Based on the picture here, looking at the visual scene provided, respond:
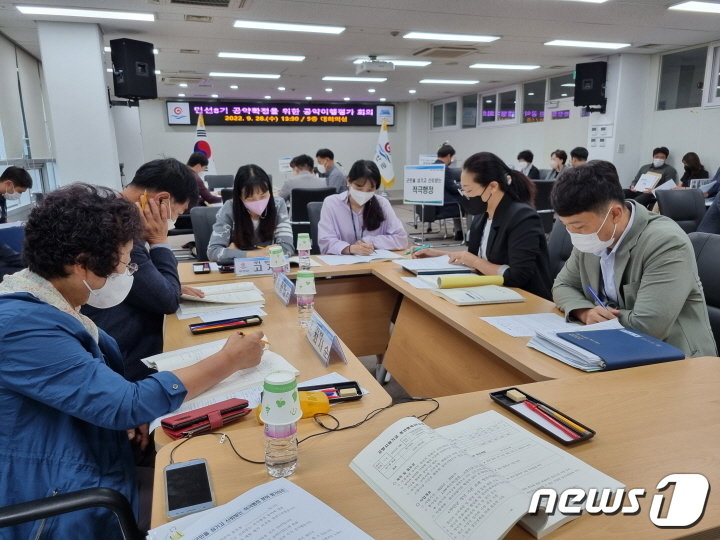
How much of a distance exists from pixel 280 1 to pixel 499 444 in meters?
4.81

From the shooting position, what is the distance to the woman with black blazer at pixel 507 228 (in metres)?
2.26

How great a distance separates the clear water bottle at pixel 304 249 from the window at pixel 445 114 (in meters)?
11.3

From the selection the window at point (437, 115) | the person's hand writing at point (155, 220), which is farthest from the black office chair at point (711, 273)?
the window at point (437, 115)

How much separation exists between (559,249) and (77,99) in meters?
5.32

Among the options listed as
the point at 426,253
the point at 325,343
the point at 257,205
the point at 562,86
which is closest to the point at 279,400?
the point at 325,343

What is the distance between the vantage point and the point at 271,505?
31.8 inches

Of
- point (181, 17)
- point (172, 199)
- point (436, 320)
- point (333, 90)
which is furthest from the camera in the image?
point (333, 90)

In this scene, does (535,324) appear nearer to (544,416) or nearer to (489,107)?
(544,416)

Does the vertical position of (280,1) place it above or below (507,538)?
above

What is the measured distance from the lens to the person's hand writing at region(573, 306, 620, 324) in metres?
1.62

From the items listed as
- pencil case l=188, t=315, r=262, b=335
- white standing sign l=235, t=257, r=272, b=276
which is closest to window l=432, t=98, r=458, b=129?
white standing sign l=235, t=257, r=272, b=276

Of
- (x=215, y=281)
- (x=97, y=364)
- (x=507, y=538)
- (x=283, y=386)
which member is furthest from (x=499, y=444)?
(x=215, y=281)

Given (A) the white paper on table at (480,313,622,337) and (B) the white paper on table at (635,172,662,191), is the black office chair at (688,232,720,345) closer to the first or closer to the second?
(A) the white paper on table at (480,313,622,337)

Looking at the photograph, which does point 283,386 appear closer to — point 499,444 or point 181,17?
point 499,444
